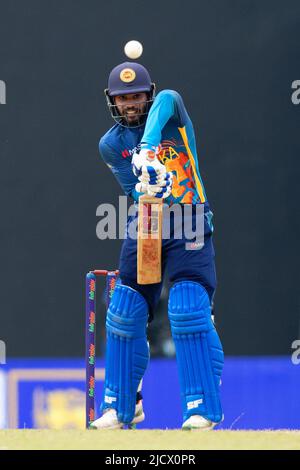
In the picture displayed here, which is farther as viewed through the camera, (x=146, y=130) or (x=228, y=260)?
(x=228, y=260)

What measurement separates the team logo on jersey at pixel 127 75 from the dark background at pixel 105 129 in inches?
82.5

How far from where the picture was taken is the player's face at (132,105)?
5555 mm

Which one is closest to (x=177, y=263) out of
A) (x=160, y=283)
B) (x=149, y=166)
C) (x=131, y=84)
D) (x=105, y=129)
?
(x=160, y=283)

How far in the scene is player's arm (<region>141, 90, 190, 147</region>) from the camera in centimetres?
528

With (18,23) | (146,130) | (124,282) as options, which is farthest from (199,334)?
(18,23)

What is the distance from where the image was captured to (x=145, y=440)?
4.88 meters

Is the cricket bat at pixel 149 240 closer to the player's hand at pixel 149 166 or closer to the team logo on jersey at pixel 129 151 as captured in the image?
the player's hand at pixel 149 166

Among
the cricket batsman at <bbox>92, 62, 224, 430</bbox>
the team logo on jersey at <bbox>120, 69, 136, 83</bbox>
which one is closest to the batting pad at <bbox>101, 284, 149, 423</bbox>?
the cricket batsman at <bbox>92, 62, 224, 430</bbox>

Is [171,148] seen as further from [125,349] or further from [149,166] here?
[125,349]

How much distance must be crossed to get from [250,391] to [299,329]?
1.64 ft
